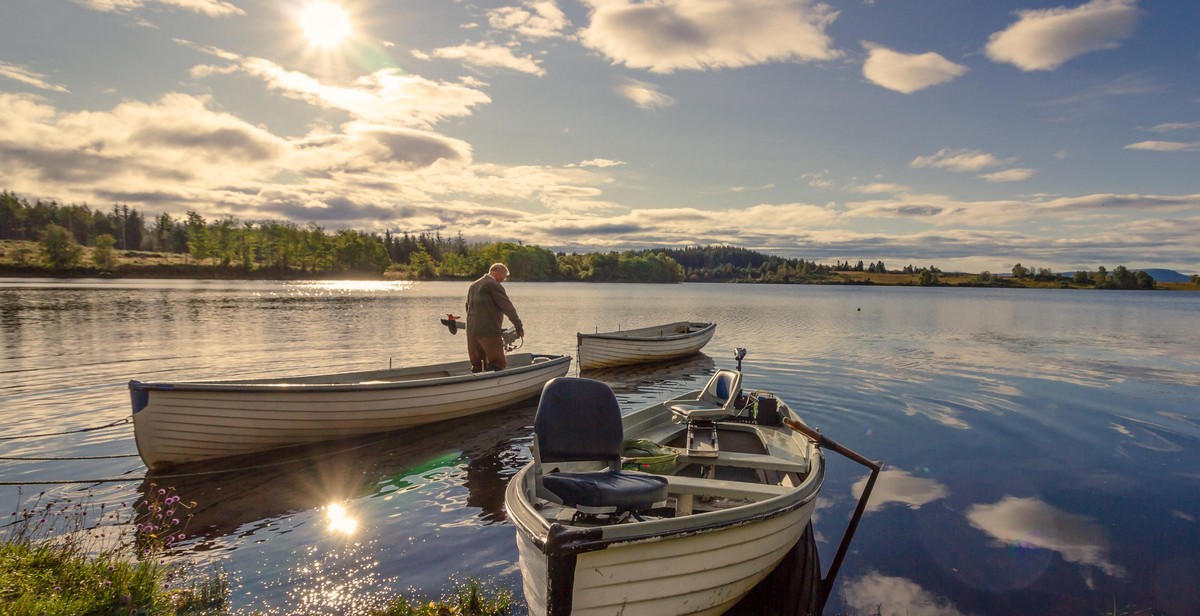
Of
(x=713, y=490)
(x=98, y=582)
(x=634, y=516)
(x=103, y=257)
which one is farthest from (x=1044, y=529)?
(x=103, y=257)

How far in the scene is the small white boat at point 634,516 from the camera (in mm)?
4457

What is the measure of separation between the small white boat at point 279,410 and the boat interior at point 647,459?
583cm

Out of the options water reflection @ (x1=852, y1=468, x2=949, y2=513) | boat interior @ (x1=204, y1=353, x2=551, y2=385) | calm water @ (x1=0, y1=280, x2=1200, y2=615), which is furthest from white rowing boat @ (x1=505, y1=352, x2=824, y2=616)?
boat interior @ (x1=204, y1=353, x2=551, y2=385)

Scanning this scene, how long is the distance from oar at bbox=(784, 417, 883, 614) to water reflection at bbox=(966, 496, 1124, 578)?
1670mm

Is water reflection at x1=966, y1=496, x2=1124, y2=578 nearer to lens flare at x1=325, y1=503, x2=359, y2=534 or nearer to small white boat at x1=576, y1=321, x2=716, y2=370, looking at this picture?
lens flare at x1=325, y1=503, x2=359, y2=534

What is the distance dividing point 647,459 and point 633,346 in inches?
648

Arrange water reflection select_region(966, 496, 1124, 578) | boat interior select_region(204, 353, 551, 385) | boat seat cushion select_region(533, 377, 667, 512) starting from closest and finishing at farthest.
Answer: boat seat cushion select_region(533, 377, 667, 512), water reflection select_region(966, 496, 1124, 578), boat interior select_region(204, 353, 551, 385)

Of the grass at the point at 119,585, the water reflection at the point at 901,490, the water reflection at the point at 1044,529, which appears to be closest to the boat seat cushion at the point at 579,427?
the grass at the point at 119,585

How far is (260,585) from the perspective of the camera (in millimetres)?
6711

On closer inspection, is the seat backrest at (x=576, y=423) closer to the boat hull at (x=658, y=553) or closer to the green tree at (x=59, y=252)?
the boat hull at (x=658, y=553)

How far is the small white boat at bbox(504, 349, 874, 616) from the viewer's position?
14.6 ft

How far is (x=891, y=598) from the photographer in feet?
23.3

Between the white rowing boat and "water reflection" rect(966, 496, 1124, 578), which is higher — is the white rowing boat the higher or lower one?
the higher one

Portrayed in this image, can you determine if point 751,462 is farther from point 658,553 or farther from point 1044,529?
point 1044,529
